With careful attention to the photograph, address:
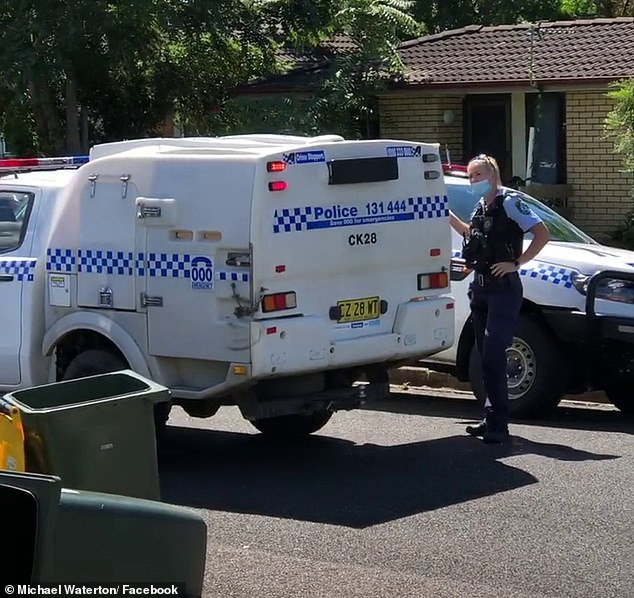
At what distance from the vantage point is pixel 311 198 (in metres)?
8.01

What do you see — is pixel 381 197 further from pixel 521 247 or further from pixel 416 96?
pixel 416 96

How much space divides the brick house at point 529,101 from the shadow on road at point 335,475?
9.81 m

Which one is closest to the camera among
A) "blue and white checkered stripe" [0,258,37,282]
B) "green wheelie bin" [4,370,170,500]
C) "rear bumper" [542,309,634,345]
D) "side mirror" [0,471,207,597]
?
"side mirror" [0,471,207,597]

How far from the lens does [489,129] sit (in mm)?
19844

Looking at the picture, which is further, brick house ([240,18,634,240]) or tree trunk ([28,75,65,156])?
tree trunk ([28,75,65,156])

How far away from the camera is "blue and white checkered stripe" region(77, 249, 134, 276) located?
27.3ft

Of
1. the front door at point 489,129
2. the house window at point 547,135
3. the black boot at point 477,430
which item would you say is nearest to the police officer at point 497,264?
the black boot at point 477,430

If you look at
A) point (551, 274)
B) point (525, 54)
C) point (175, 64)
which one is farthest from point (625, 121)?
point (175, 64)

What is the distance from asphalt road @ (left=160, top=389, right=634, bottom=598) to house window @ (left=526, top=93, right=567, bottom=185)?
9.14m

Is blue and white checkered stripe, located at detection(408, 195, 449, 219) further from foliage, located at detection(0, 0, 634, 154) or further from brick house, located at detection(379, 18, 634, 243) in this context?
brick house, located at detection(379, 18, 634, 243)

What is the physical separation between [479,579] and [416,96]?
14.0 meters

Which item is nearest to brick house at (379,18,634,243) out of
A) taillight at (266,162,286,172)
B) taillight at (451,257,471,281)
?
taillight at (451,257,471,281)

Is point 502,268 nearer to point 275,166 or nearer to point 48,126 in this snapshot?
point 275,166

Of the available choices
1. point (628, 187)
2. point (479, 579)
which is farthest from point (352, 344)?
point (628, 187)
